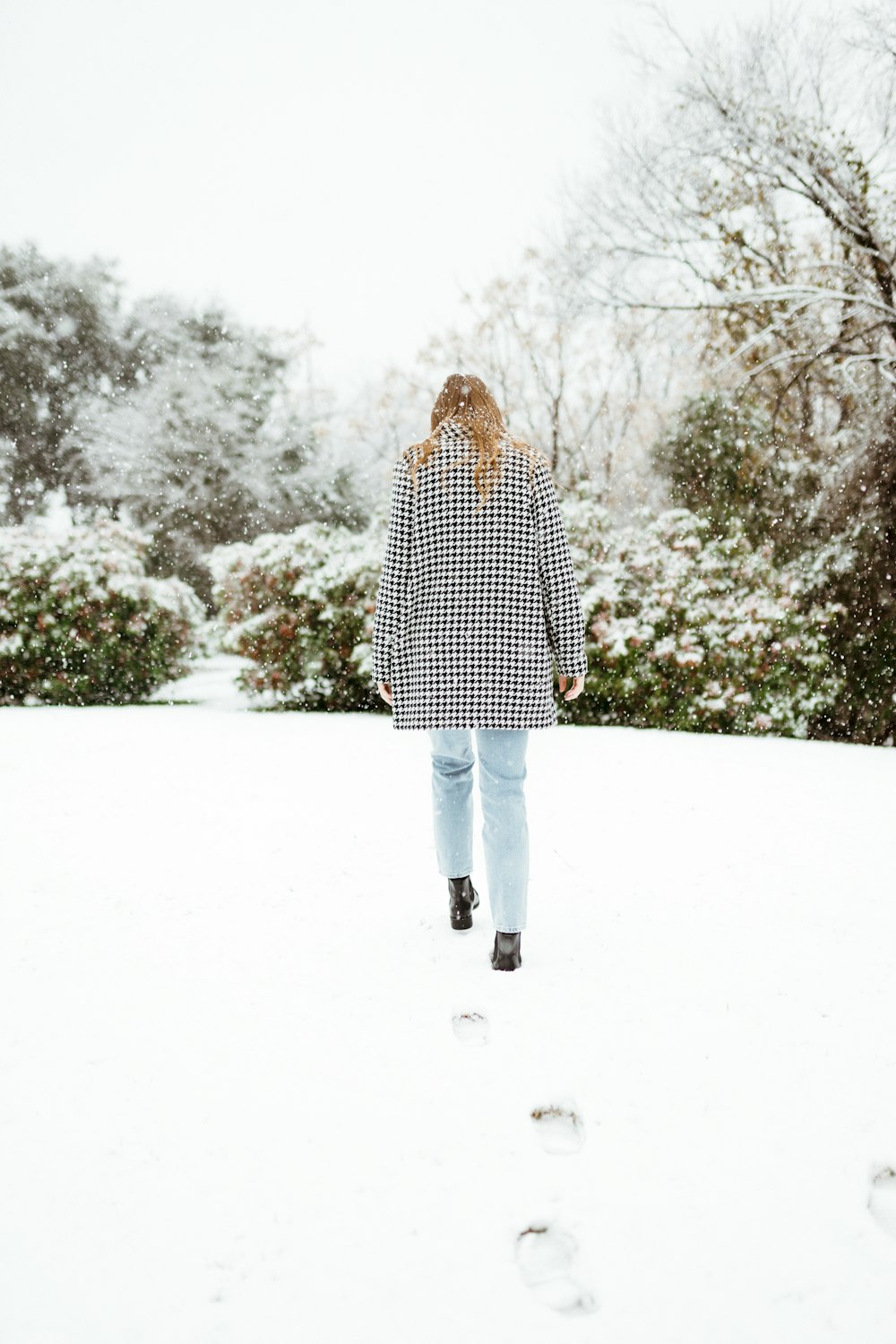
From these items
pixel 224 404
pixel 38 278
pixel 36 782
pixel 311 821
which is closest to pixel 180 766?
pixel 36 782

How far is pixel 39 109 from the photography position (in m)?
22.5

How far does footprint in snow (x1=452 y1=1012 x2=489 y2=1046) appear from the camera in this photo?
2.05 metres

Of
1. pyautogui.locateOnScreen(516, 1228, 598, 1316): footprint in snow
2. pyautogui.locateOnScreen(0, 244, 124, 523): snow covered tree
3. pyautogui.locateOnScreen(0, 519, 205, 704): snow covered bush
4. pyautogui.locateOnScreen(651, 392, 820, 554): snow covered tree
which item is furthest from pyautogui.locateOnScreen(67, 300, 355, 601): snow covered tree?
pyautogui.locateOnScreen(516, 1228, 598, 1316): footprint in snow

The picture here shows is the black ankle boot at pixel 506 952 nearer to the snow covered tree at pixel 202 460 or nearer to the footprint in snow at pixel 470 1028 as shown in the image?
the footprint in snow at pixel 470 1028

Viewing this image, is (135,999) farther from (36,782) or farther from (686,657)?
(686,657)

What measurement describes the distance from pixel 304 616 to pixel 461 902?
5245 mm

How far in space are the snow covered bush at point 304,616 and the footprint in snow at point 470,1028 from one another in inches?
A: 210

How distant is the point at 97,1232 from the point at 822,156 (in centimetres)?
990

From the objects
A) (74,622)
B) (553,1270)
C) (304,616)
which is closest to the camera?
(553,1270)

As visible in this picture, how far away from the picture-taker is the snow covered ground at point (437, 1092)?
52.1 inches

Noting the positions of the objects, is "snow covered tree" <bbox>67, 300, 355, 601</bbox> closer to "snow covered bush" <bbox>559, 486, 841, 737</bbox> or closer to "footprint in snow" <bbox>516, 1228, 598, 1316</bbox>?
"snow covered bush" <bbox>559, 486, 841, 737</bbox>

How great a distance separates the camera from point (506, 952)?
2389 millimetres

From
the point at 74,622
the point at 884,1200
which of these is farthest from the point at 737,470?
the point at 884,1200

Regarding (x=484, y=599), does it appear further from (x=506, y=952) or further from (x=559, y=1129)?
(x=559, y=1129)
